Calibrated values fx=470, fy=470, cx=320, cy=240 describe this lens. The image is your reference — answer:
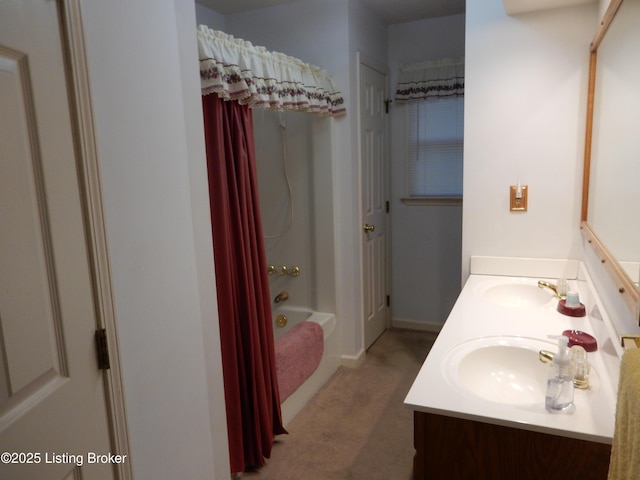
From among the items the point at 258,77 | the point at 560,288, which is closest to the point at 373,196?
the point at 258,77

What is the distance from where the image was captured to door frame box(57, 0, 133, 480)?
3.41 feet

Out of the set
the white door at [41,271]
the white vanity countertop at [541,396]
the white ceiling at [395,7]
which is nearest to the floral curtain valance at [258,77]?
the white ceiling at [395,7]

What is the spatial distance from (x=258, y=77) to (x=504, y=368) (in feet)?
5.00

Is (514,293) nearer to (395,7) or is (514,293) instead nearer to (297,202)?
(297,202)

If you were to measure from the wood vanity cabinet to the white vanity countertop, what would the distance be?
0.03m

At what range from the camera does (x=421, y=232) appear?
3.70 metres

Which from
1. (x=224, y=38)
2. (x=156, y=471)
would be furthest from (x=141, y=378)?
(x=224, y=38)

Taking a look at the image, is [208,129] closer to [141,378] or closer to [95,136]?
[95,136]

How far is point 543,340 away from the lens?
1503mm

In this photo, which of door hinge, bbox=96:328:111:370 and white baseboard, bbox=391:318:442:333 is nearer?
door hinge, bbox=96:328:111:370

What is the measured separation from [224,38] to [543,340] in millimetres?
1608

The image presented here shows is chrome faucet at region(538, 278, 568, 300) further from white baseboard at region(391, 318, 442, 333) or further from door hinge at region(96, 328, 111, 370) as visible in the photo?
white baseboard at region(391, 318, 442, 333)

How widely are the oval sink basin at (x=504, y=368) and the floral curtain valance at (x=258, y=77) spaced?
129 cm

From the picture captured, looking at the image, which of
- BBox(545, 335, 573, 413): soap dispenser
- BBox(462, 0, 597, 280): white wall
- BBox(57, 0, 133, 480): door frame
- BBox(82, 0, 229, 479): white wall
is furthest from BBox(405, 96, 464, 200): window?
BBox(57, 0, 133, 480): door frame
